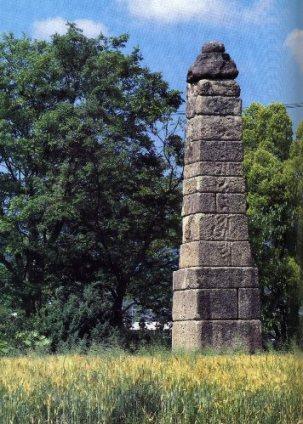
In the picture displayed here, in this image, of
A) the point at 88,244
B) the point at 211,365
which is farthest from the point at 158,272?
the point at 211,365

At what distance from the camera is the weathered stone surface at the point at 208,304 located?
40.2ft

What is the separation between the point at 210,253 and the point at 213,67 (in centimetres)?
265

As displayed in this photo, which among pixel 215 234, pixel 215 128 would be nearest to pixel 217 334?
pixel 215 234

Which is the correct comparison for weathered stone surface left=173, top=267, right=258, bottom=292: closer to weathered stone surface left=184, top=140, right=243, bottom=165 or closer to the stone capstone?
weathered stone surface left=184, top=140, right=243, bottom=165

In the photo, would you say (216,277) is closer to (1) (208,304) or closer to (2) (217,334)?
(1) (208,304)

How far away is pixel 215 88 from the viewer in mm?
12875

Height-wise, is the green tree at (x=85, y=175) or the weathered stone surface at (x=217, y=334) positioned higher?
the green tree at (x=85, y=175)

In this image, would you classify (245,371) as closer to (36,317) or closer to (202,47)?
(202,47)

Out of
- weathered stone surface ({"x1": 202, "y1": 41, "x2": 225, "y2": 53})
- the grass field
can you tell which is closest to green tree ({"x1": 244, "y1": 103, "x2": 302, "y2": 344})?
weathered stone surface ({"x1": 202, "y1": 41, "x2": 225, "y2": 53})

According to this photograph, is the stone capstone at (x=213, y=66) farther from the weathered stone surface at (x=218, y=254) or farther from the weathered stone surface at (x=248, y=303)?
the weathered stone surface at (x=248, y=303)

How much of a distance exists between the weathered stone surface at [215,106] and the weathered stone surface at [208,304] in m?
2.48

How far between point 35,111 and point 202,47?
975 centimetres

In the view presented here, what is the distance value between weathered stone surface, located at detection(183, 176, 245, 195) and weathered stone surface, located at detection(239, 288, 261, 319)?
1391 mm

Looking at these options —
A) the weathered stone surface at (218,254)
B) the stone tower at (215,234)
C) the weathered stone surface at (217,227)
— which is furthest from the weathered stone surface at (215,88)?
A: the weathered stone surface at (218,254)
